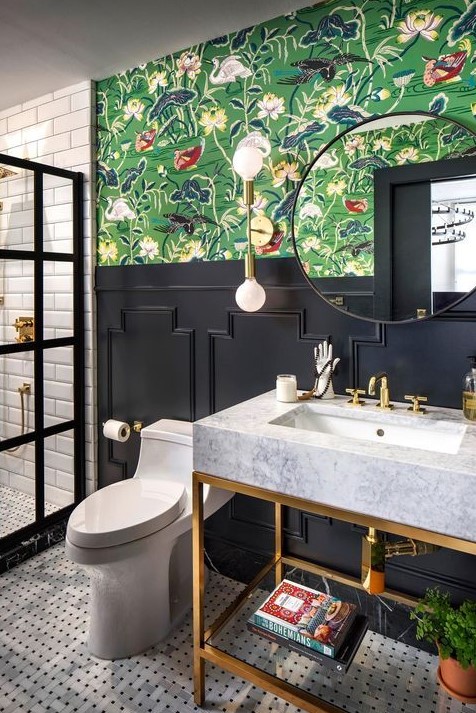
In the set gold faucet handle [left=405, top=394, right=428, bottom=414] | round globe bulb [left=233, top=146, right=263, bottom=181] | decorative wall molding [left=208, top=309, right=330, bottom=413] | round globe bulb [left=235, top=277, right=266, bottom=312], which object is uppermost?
round globe bulb [left=233, top=146, right=263, bottom=181]

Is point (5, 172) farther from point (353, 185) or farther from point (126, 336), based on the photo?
point (353, 185)

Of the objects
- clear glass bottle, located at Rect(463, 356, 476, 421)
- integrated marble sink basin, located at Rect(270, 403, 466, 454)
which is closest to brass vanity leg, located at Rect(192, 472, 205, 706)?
integrated marble sink basin, located at Rect(270, 403, 466, 454)

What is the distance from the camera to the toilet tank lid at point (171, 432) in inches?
82.3

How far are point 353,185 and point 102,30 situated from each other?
4.30ft

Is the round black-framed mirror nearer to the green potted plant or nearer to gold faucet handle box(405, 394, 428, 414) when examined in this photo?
gold faucet handle box(405, 394, 428, 414)

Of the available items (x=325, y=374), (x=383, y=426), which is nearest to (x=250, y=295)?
(x=325, y=374)

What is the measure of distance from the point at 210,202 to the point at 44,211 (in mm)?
948

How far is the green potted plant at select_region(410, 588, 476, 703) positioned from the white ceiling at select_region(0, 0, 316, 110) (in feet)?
7.29

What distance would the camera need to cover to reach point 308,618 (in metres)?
1.56

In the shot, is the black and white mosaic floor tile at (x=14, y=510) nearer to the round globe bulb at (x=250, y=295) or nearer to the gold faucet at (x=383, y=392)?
the round globe bulb at (x=250, y=295)

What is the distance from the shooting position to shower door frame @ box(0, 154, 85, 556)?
2.37m

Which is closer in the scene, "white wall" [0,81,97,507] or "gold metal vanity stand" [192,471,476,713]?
"gold metal vanity stand" [192,471,476,713]

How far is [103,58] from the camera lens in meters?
2.29

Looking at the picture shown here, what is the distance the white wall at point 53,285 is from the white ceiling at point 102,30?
236 millimetres
